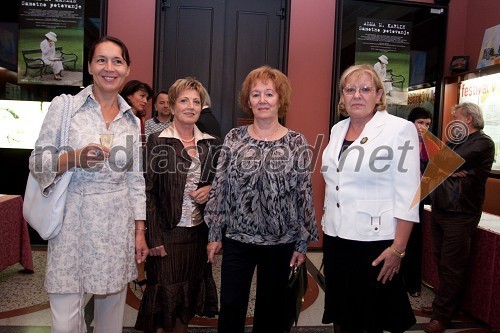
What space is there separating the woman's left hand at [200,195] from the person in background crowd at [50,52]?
3.53 m

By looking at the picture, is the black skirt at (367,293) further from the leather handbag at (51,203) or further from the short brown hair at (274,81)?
the leather handbag at (51,203)

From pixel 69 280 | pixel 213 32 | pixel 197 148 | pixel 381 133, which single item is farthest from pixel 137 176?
pixel 213 32

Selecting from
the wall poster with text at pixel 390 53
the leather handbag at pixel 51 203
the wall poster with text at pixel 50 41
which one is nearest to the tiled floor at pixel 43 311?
the leather handbag at pixel 51 203

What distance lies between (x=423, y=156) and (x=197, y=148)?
7.81ft

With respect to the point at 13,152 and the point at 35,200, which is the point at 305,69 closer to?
the point at 13,152

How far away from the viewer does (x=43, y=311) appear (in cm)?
323

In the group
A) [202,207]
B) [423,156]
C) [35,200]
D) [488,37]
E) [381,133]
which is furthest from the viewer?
[488,37]

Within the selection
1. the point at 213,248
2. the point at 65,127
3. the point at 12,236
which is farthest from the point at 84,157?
the point at 12,236

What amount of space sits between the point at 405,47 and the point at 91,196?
4836 millimetres

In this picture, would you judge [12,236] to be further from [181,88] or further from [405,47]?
[405,47]

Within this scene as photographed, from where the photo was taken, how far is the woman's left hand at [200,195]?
7.52 ft

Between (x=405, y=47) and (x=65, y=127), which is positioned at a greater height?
(x=405, y=47)

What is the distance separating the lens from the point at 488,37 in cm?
500

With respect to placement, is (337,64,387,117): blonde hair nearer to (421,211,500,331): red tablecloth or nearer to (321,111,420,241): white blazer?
(321,111,420,241): white blazer
